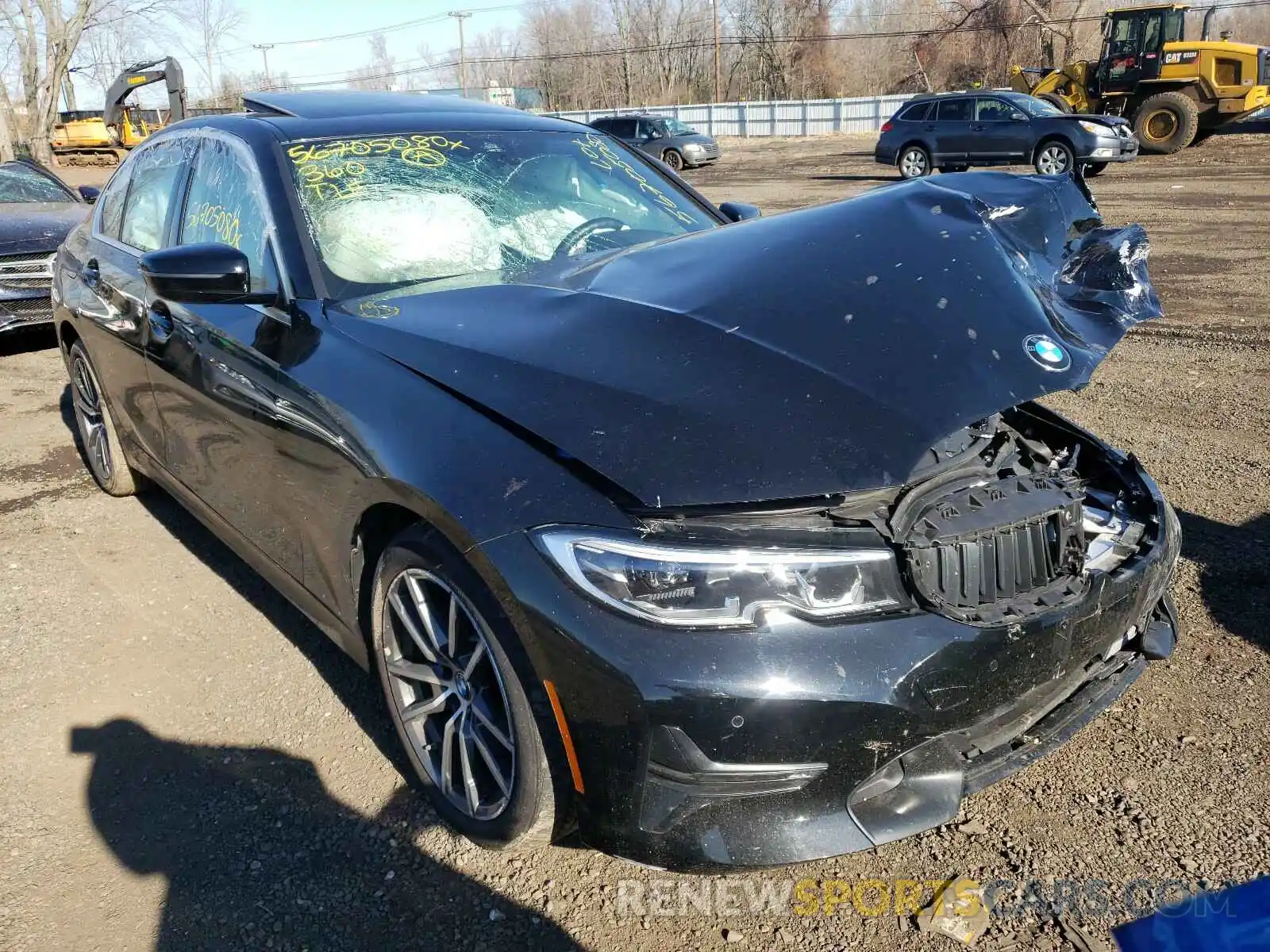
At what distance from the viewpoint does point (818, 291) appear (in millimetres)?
2377

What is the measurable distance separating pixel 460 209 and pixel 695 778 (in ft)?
6.76

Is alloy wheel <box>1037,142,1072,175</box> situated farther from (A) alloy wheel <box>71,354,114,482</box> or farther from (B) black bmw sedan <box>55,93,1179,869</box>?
(A) alloy wheel <box>71,354,114,482</box>

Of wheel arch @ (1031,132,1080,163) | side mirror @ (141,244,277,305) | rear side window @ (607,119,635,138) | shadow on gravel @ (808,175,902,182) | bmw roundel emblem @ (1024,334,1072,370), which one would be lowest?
shadow on gravel @ (808,175,902,182)

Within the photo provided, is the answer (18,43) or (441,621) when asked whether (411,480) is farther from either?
(18,43)

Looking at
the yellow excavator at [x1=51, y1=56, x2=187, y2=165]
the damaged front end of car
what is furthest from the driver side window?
the yellow excavator at [x1=51, y1=56, x2=187, y2=165]

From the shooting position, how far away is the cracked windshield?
2.91m

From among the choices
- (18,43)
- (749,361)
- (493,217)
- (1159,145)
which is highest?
(18,43)

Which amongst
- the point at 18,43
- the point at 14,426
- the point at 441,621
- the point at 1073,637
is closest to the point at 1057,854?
the point at 1073,637

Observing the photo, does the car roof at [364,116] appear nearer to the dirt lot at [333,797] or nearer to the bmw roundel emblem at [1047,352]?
the dirt lot at [333,797]

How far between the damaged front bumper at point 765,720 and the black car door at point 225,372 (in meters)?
1.20

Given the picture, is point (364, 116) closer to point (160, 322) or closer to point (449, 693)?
point (160, 322)

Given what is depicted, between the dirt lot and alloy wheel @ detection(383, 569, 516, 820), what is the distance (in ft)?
0.62

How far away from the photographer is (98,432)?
4.74m

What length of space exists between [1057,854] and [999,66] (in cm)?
5588
